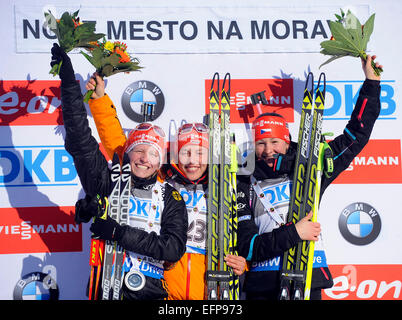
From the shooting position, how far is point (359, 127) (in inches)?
173

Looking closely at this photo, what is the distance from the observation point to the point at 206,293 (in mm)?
4184

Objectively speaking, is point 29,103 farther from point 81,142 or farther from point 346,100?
point 346,100

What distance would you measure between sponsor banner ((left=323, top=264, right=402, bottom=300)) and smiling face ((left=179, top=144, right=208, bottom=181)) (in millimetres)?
1721

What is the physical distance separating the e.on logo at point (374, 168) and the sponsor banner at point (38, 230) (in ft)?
8.44

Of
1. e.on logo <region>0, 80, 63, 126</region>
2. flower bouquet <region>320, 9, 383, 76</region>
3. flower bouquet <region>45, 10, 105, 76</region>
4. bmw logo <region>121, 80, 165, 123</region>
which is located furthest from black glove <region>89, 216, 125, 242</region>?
flower bouquet <region>320, 9, 383, 76</region>

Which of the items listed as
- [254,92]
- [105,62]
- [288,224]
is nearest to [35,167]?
[105,62]

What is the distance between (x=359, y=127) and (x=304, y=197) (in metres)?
0.74

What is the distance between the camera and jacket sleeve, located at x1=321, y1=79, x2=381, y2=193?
14.3ft

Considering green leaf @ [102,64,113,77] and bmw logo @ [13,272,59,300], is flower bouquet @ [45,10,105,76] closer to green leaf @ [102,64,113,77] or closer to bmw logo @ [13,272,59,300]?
green leaf @ [102,64,113,77]

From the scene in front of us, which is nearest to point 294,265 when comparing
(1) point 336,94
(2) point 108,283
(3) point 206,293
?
(3) point 206,293

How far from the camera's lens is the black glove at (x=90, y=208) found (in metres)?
3.78

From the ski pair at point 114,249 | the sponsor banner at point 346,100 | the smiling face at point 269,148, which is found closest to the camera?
the ski pair at point 114,249

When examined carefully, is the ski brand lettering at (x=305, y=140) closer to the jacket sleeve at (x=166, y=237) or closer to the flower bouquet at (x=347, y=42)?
the flower bouquet at (x=347, y=42)

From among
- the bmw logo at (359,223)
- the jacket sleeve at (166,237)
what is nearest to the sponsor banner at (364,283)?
the bmw logo at (359,223)
